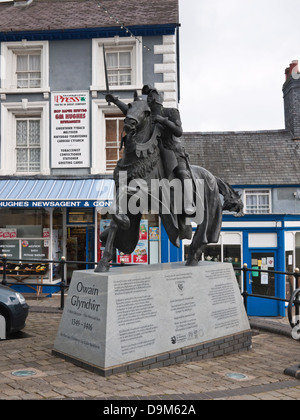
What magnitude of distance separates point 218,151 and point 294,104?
12.5 feet

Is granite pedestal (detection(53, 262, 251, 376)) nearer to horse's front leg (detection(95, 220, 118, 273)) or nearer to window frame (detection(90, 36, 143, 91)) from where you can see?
horse's front leg (detection(95, 220, 118, 273))

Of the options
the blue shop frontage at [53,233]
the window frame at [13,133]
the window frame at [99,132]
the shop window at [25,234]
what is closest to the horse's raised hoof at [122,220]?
the blue shop frontage at [53,233]

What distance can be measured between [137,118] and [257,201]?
39.1 ft

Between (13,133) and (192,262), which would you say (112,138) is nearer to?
(13,133)

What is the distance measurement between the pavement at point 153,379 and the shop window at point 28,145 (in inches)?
355

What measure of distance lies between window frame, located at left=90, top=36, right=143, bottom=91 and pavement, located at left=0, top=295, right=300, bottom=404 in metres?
9.70

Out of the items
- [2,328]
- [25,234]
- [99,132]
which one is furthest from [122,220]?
[25,234]

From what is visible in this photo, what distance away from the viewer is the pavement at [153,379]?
3.89 m

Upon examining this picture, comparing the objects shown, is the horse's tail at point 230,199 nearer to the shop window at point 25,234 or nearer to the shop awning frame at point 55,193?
the shop awning frame at point 55,193

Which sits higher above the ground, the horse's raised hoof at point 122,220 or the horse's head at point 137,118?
the horse's head at point 137,118

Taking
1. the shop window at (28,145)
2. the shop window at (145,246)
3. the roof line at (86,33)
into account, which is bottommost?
the shop window at (145,246)
